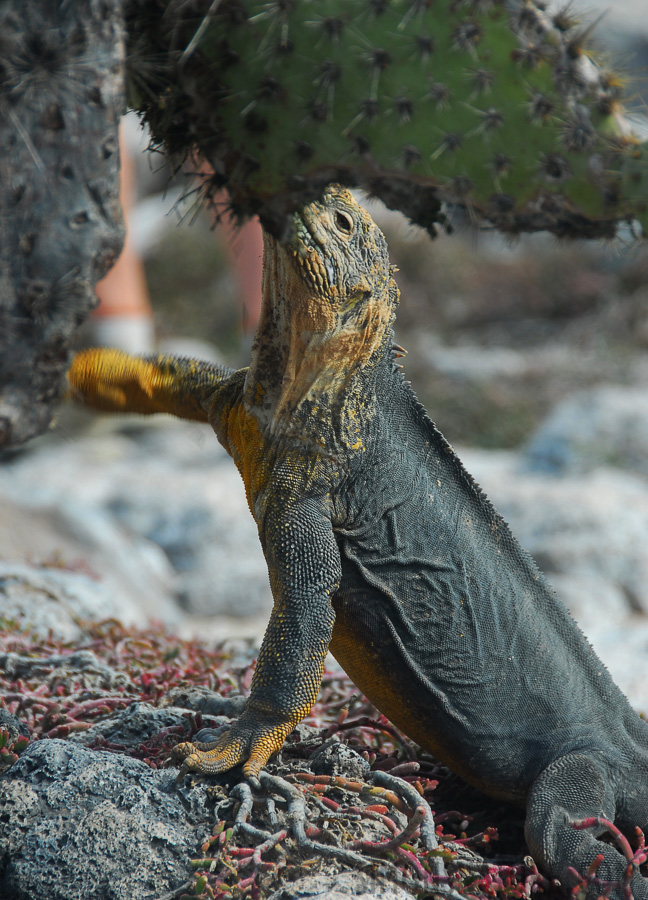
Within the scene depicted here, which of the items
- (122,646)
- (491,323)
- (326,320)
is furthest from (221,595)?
(491,323)

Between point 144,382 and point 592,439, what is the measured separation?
8.21 metres

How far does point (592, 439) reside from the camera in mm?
10586

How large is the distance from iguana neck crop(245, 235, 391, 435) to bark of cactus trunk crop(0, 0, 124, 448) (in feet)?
1.97

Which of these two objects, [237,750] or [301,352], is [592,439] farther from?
[237,750]

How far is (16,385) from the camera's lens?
9.27 feet

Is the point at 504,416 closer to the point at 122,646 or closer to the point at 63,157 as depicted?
the point at 122,646

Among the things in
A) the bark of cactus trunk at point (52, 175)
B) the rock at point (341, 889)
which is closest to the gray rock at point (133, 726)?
the rock at point (341, 889)

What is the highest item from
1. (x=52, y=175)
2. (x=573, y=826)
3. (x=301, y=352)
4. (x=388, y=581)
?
(x=52, y=175)

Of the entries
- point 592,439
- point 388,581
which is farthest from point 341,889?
point 592,439

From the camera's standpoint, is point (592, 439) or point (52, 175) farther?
point (592, 439)

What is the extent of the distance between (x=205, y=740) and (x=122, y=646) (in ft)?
5.16

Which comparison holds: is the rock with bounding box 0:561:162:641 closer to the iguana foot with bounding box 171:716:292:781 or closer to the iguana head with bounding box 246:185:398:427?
the iguana foot with bounding box 171:716:292:781

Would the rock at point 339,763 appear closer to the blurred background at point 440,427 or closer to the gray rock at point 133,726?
the gray rock at point 133,726

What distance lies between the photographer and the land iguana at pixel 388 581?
9.34ft
